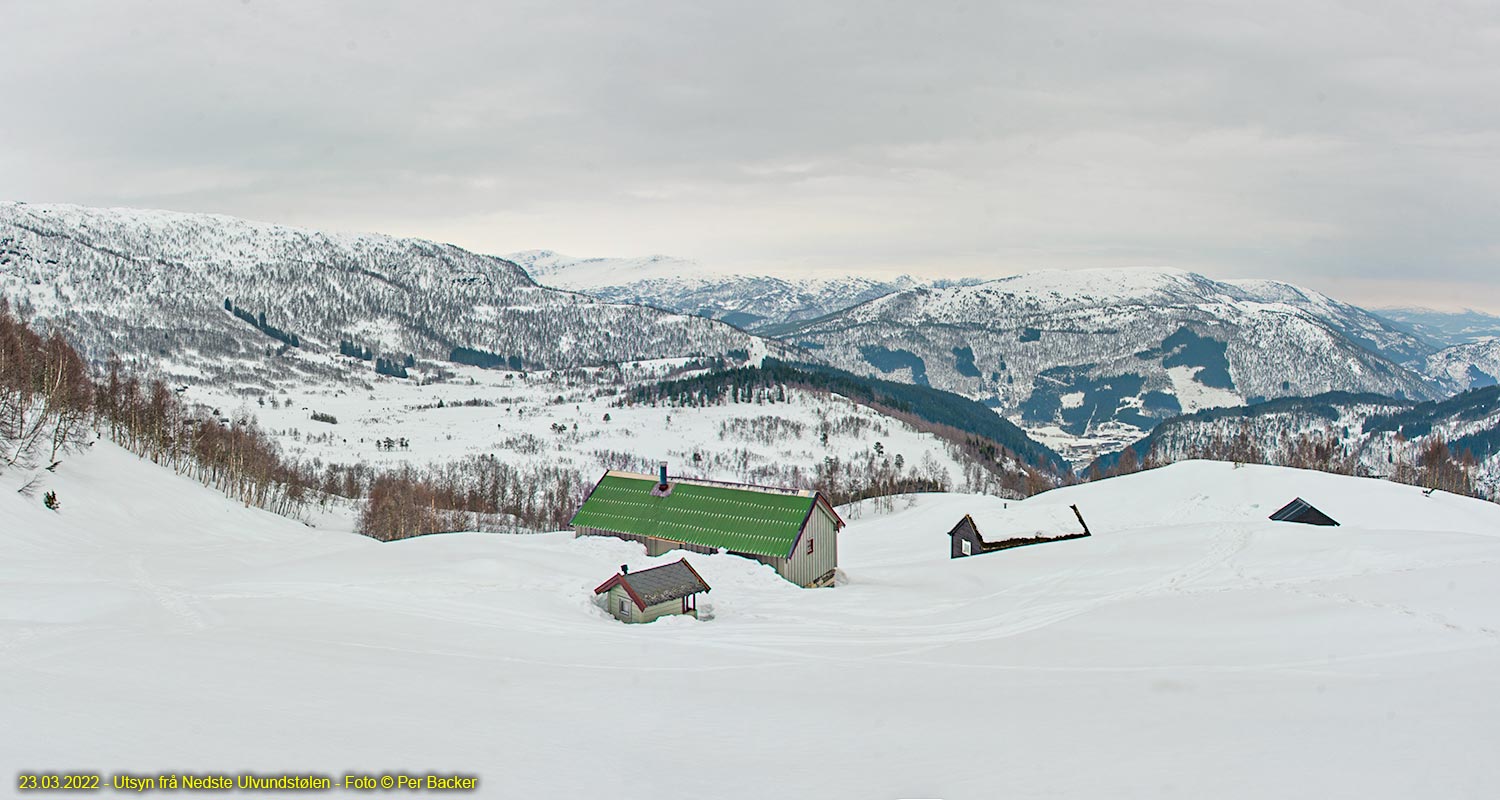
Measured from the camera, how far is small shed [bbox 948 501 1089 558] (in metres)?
58.2

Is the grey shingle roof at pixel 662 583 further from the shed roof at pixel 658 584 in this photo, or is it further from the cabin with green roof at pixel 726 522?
the cabin with green roof at pixel 726 522

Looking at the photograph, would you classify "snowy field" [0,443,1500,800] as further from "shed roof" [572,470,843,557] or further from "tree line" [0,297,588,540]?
"tree line" [0,297,588,540]

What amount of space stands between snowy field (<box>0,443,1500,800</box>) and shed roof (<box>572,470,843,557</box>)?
241 centimetres

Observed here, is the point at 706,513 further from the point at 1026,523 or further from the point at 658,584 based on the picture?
the point at 1026,523

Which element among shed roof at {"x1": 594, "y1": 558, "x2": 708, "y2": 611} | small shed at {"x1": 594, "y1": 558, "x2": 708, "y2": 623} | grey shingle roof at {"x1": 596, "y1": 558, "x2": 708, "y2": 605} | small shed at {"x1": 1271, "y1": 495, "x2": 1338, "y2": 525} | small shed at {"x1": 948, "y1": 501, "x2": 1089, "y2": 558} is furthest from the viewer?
small shed at {"x1": 1271, "y1": 495, "x2": 1338, "y2": 525}

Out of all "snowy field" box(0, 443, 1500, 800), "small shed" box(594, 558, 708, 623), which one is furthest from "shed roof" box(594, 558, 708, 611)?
"snowy field" box(0, 443, 1500, 800)

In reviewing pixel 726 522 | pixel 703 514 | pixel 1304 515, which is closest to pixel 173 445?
pixel 703 514

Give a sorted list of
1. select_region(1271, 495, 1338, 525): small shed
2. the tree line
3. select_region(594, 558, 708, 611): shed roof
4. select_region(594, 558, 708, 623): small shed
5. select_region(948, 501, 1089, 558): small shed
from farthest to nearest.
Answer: select_region(1271, 495, 1338, 525): small shed < select_region(948, 501, 1089, 558): small shed < the tree line < select_region(594, 558, 708, 611): shed roof < select_region(594, 558, 708, 623): small shed

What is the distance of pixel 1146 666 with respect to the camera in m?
20.1

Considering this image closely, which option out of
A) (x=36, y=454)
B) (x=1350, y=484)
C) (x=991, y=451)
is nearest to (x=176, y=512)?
(x=36, y=454)

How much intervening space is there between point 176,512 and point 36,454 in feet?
27.3

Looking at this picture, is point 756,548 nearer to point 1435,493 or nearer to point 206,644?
point 206,644

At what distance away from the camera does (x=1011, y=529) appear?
59094 millimetres

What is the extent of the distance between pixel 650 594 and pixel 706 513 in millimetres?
14591
